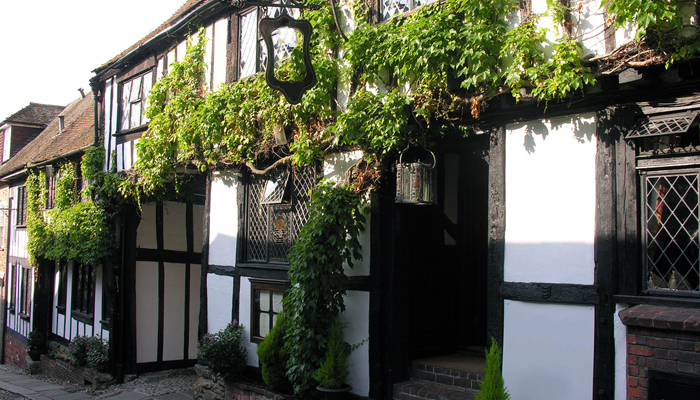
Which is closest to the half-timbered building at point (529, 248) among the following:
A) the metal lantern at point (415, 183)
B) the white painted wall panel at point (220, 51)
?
the white painted wall panel at point (220, 51)

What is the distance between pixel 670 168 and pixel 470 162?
3573 mm

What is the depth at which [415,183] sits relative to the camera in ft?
19.2

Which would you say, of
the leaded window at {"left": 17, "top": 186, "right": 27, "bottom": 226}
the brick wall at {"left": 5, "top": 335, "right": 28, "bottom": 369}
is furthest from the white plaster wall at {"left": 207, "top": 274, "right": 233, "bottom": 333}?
the leaded window at {"left": 17, "top": 186, "right": 27, "bottom": 226}

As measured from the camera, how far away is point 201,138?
28.3ft

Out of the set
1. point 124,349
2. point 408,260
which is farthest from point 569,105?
point 124,349

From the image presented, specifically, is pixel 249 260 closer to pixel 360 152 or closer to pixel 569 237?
pixel 360 152

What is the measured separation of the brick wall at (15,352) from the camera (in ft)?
54.9

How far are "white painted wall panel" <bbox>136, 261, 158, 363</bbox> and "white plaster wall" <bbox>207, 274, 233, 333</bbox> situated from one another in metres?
3.19

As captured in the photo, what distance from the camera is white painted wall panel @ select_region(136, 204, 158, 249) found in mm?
11805

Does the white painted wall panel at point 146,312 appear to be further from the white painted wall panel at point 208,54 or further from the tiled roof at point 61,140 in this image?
the white painted wall panel at point 208,54

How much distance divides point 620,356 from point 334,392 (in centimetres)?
303

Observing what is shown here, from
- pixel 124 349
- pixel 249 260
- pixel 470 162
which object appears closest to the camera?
pixel 470 162

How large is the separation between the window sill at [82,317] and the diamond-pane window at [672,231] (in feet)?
37.3

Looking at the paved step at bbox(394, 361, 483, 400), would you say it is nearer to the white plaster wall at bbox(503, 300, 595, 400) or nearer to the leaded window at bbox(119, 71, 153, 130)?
the white plaster wall at bbox(503, 300, 595, 400)
